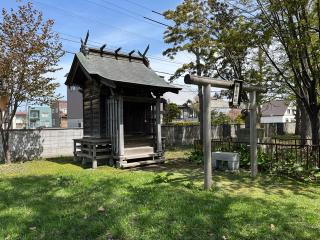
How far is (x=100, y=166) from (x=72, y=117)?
32673 millimetres

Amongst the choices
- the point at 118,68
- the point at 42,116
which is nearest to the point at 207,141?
the point at 118,68

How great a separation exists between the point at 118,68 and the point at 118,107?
2091mm

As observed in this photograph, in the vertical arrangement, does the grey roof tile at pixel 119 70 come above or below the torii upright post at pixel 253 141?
above

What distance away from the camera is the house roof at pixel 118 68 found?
11.9 metres

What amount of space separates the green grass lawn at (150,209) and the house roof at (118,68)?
4.62 meters

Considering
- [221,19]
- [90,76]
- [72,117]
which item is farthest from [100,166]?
[72,117]

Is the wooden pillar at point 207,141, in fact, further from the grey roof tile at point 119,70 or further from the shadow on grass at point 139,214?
the grey roof tile at point 119,70

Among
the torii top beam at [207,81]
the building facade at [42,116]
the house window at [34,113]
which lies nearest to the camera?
the torii top beam at [207,81]

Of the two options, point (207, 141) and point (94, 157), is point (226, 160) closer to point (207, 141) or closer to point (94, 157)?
point (207, 141)

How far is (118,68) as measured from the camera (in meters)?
13.0

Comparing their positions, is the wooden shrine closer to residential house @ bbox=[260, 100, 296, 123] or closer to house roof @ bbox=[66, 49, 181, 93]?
house roof @ bbox=[66, 49, 181, 93]

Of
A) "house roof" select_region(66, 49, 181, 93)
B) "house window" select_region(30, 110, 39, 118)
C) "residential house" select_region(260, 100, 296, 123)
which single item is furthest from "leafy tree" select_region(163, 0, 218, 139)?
"residential house" select_region(260, 100, 296, 123)

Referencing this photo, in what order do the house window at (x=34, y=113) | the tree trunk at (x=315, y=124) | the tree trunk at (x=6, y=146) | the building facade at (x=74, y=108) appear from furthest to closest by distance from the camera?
the building facade at (x=74, y=108)
the house window at (x=34, y=113)
the tree trunk at (x=6, y=146)
the tree trunk at (x=315, y=124)

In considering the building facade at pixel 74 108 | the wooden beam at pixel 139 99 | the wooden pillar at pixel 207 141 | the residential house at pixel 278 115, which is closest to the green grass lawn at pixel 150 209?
the wooden pillar at pixel 207 141
